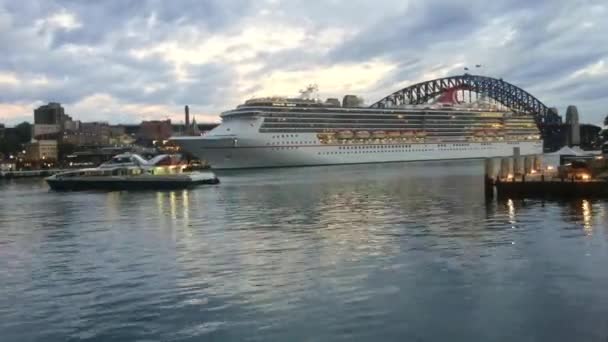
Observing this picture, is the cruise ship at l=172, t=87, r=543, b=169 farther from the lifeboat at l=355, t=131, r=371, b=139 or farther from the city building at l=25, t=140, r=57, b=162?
the city building at l=25, t=140, r=57, b=162

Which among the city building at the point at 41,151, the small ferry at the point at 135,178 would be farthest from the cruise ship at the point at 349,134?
the city building at the point at 41,151

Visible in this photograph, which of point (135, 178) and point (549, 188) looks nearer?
point (549, 188)

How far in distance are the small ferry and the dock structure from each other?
94.8ft

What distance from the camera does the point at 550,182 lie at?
41031mm

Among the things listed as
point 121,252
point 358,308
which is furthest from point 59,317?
point 121,252

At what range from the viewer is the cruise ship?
98500 mm

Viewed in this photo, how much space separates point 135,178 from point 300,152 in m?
44.8

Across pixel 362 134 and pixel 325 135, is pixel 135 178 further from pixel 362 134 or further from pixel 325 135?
pixel 362 134

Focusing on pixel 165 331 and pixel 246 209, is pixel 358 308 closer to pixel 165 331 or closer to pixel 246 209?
pixel 165 331

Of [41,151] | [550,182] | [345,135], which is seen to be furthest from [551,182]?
[41,151]

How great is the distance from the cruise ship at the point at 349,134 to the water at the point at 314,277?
215ft

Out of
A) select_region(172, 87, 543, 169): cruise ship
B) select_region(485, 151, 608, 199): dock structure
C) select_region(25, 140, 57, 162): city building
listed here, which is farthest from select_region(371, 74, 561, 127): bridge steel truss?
select_region(485, 151, 608, 199): dock structure

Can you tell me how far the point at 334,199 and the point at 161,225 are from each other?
15039mm

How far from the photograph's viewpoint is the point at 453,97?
527 feet
